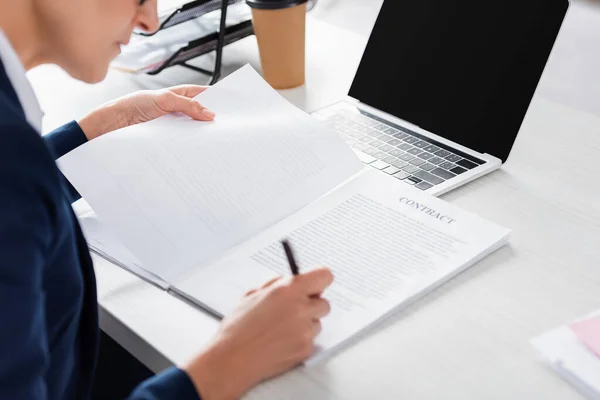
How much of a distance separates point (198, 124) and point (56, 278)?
13.7 inches

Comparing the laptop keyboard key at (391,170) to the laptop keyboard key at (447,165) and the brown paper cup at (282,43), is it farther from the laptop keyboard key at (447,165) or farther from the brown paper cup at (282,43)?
the brown paper cup at (282,43)

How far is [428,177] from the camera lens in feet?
3.42

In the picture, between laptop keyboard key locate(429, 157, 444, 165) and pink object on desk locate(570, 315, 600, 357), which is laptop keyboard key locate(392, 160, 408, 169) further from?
pink object on desk locate(570, 315, 600, 357)

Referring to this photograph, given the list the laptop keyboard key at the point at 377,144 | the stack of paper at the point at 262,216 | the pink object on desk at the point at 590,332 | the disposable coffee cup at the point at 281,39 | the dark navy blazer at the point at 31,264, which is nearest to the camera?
the dark navy blazer at the point at 31,264

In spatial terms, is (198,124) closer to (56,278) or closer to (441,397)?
(56,278)

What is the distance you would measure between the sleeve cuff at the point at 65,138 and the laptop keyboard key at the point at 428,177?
0.48 meters

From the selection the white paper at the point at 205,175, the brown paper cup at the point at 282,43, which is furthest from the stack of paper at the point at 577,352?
the brown paper cup at the point at 282,43

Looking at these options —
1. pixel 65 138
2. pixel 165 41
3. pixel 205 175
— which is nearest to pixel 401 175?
pixel 205 175

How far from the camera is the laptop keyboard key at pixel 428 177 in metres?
1.03

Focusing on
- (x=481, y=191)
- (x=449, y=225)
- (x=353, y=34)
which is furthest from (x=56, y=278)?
(x=353, y=34)

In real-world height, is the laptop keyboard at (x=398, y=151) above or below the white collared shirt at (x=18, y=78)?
below

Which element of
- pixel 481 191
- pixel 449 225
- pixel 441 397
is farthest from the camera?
pixel 481 191

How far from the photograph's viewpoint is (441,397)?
0.70 m

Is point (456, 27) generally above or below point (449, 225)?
above
